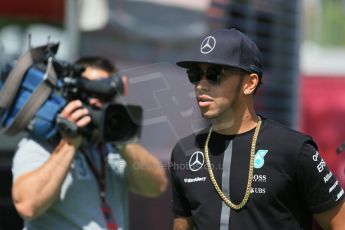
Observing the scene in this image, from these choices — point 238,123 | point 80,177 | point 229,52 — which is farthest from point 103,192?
point 229,52

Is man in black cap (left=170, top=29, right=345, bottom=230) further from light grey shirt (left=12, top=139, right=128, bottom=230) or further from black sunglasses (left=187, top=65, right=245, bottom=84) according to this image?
light grey shirt (left=12, top=139, right=128, bottom=230)

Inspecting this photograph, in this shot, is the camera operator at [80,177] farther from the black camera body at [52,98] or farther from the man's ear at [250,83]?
the man's ear at [250,83]

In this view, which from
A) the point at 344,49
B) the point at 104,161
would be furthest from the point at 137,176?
the point at 344,49

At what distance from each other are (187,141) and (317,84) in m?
5.28

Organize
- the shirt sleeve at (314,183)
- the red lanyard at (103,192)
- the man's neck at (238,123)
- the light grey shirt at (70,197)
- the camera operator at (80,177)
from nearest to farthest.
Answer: the shirt sleeve at (314,183) → the man's neck at (238,123) → the camera operator at (80,177) → the light grey shirt at (70,197) → the red lanyard at (103,192)

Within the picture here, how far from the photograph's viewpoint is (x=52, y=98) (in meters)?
3.35

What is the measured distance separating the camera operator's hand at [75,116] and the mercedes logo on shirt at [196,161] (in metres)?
0.73

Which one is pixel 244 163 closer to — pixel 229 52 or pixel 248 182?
pixel 248 182

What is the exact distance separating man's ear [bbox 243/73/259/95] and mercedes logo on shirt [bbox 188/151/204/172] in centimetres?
25

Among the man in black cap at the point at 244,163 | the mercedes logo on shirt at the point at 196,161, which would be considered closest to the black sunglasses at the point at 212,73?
the man in black cap at the point at 244,163

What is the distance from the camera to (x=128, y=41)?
5.99m

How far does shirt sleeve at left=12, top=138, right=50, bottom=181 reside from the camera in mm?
3283

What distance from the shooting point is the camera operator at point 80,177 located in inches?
127

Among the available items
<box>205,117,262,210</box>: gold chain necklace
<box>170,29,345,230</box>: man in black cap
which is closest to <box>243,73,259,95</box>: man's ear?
<box>170,29,345,230</box>: man in black cap
